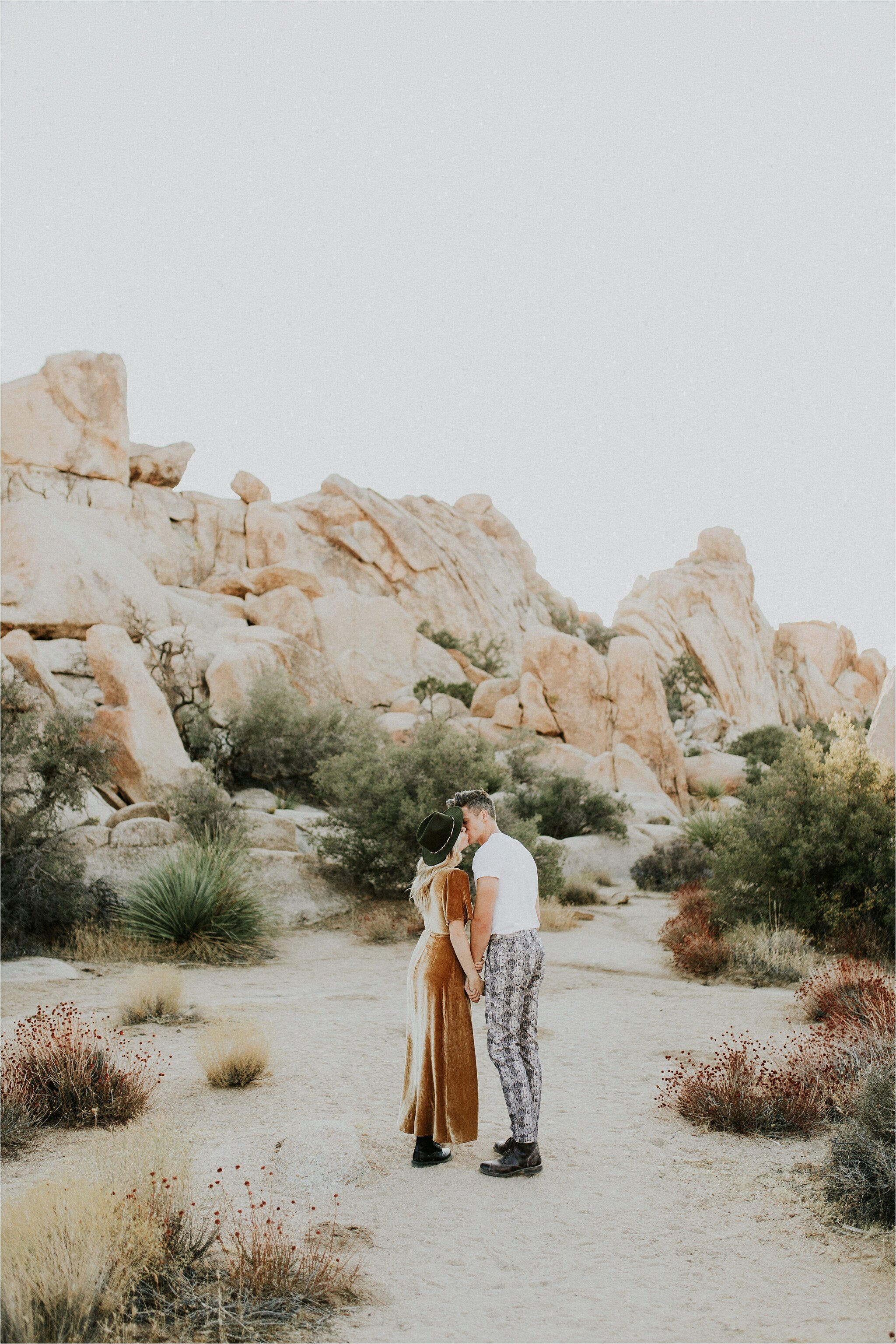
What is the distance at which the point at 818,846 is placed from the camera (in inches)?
477

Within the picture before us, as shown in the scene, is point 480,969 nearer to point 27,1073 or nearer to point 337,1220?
point 337,1220

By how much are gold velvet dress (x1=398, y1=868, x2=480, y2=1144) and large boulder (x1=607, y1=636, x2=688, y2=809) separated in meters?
30.1

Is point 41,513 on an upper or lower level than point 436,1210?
upper

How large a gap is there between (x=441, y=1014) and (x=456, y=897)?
0.64 m

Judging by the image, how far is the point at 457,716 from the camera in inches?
1382

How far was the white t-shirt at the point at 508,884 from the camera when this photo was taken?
5297 millimetres

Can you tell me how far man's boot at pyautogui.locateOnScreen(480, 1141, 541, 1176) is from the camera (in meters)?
5.33

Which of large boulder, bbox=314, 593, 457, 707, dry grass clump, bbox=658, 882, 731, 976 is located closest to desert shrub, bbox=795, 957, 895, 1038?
dry grass clump, bbox=658, 882, 731, 976

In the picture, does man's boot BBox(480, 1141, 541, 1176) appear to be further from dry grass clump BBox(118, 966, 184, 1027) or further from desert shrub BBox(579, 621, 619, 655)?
desert shrub BBox(579, 621, 619, 655)

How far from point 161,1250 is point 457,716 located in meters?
31.3

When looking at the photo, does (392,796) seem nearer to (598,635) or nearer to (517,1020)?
(517,1020)

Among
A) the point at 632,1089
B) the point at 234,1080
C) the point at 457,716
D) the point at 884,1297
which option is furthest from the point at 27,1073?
the point at 457,716

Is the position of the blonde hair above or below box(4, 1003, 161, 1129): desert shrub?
above

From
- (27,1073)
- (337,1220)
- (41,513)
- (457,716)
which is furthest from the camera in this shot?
(457,716)
